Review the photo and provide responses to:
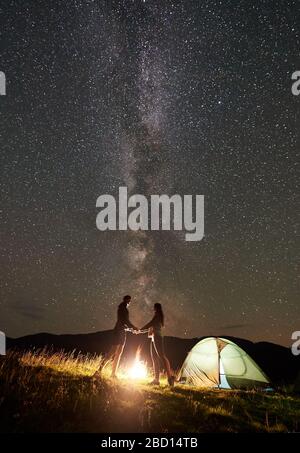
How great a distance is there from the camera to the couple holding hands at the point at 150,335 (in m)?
9.70

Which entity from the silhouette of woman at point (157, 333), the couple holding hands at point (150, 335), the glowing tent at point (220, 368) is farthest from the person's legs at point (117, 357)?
the glowing tent at point (220, 368)

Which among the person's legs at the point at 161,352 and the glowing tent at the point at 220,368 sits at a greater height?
the person's legs at the point at 161,352

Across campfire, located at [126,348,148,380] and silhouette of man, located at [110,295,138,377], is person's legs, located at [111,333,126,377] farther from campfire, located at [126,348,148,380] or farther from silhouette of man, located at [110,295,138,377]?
campfire, located at [126,348,148,380]

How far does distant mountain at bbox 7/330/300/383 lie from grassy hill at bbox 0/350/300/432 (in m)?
57.2

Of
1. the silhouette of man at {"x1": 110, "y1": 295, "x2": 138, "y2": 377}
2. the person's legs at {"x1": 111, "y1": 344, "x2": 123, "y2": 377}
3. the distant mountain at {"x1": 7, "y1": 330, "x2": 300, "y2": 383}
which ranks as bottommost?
the distant mountain at {"x1": 7, "y1": 330, "x2": 300, "y2": 383}

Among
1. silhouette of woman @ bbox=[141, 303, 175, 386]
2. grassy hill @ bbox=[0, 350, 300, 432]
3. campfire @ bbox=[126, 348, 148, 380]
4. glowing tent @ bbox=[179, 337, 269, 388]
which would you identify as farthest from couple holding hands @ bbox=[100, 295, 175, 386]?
glowing tent @ bbox=[179, 337, 269, 388]

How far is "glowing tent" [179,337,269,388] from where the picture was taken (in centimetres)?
1280

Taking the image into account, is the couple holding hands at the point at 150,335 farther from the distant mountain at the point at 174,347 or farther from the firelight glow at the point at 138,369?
the distant mountain at the point at 174,347

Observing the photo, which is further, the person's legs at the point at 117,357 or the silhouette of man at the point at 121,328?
the silhouette of man at the point at 121,328

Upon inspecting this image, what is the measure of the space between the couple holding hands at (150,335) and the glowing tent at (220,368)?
3.47m

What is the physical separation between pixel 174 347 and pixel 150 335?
3307 inches
